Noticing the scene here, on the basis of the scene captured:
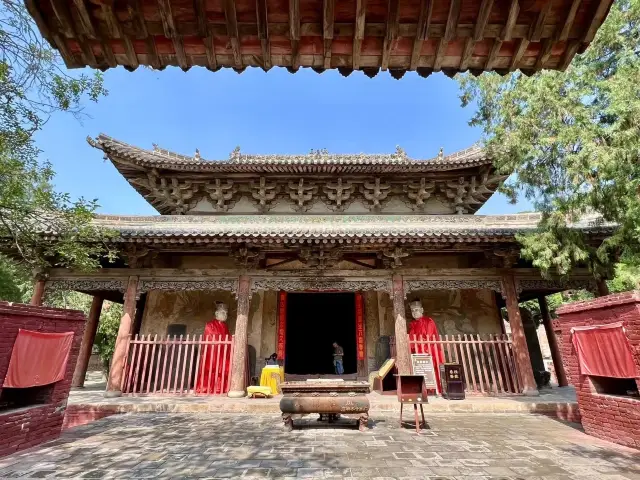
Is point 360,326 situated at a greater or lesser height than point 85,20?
lesser

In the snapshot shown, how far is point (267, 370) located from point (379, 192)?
20.5 ft

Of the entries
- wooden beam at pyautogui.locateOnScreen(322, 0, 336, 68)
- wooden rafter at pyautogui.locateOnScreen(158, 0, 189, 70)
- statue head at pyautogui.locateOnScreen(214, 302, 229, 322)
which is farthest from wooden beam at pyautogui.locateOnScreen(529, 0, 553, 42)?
statue head at pyautogui.locateOnScreen(214, 302, 229, 322)

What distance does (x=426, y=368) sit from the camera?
7527 mm

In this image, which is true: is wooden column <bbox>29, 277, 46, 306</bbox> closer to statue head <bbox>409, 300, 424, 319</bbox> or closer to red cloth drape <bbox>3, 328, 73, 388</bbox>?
red cloth drape <bbox>3, 328, 73, 388</bbox>

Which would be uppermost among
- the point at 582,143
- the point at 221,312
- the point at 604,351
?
the point at 582,143

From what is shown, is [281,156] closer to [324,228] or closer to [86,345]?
[324,228]

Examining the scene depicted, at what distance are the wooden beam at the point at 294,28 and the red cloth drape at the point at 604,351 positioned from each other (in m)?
5.40

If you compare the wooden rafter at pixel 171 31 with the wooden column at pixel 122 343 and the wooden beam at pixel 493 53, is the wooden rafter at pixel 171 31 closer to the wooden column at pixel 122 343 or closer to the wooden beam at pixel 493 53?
the wooden beam at pixel 493 53

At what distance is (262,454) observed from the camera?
4.14 meters

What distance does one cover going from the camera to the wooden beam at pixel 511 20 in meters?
1.88

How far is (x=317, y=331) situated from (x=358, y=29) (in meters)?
13.6

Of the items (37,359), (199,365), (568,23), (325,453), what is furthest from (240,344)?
(568,23)

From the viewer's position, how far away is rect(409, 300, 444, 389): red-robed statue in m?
8.10

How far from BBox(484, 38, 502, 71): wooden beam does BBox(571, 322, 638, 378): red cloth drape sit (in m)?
4.40
